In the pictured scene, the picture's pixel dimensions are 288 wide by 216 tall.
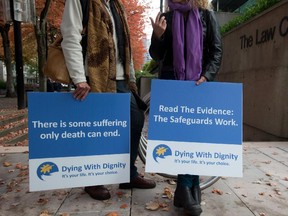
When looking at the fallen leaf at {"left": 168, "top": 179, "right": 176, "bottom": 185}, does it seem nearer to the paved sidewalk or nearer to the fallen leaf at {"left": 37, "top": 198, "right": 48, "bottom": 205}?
the paved sidewalk

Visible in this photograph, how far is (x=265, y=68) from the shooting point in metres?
7.06

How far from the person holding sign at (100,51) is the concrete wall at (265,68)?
4473 millimetres

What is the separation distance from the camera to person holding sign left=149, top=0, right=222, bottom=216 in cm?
250

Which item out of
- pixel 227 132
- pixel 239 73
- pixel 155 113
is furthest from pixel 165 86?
pixel 239 73

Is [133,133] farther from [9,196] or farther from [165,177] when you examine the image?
[9,196]

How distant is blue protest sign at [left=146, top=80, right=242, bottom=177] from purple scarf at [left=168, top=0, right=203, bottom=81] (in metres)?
0.12

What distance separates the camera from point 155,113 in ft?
8.32

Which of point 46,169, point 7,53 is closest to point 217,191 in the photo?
point 46,169

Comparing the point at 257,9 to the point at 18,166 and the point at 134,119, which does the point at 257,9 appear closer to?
the point at 134,119

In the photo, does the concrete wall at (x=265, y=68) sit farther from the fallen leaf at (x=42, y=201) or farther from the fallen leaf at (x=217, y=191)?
the fallen leaf at (x=42, y=201)

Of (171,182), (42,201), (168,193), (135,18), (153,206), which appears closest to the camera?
(153,206)

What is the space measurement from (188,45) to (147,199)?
60.7 inches

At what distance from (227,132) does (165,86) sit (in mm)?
662

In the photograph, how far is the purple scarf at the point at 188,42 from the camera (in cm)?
249
